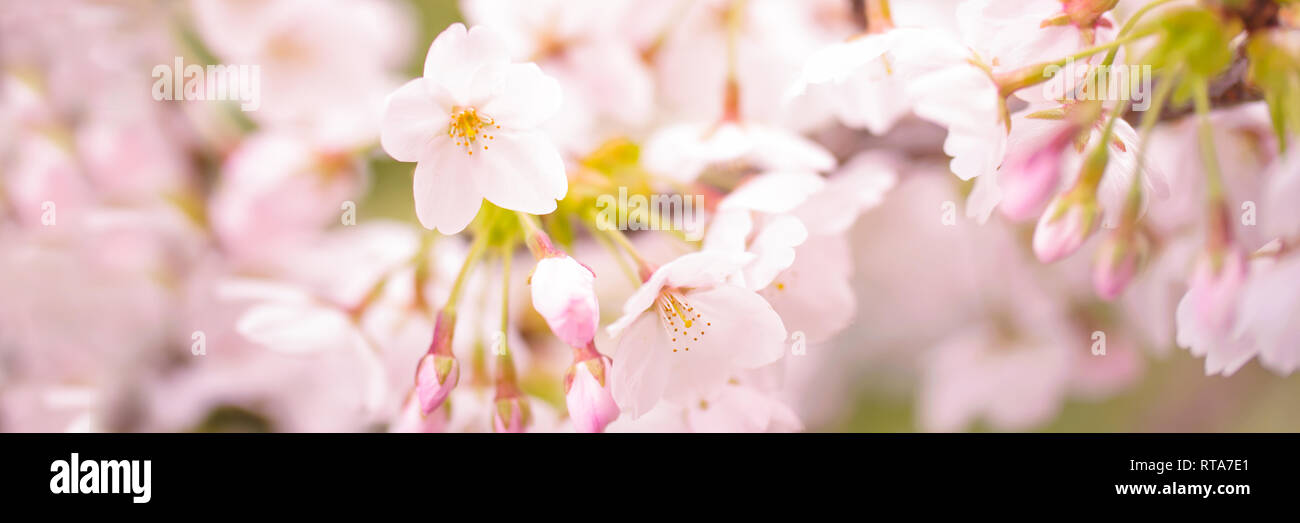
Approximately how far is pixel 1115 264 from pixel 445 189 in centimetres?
38

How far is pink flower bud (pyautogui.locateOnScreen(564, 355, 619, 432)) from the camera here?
18.8 inches

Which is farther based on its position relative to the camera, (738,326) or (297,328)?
(297,328)

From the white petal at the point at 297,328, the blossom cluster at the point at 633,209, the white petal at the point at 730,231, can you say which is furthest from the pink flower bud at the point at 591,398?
the white petal at the point at 297,328

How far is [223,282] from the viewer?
35.4 inches

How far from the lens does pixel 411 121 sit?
0.48m

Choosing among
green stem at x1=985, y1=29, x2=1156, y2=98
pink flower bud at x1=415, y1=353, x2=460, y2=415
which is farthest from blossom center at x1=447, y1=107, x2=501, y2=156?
green stem at x1=985, y1=29, x2=1156, y2=98

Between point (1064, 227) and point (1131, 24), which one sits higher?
point (1131, 24)

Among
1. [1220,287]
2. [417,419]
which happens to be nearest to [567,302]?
[417,419]

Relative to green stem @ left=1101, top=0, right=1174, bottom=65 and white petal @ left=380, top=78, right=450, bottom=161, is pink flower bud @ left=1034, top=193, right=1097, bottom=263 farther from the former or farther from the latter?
white petal @ left=380, top=78, right=450, bottom=161

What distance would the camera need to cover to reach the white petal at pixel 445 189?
0.49 meters

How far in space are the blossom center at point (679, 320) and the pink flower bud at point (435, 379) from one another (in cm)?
13

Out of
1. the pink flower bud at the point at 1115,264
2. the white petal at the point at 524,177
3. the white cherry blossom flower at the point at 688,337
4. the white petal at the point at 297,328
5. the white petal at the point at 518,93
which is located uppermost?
the white petal at the point at 518,93

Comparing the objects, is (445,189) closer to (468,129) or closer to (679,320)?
(468,129)

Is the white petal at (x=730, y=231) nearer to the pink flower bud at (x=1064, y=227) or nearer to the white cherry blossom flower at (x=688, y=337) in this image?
the white cherry blossom flower at (x=688, y=337)
